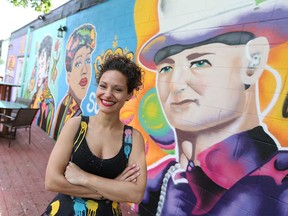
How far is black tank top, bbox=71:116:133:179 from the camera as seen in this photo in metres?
1.49

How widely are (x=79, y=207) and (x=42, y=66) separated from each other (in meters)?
8.22

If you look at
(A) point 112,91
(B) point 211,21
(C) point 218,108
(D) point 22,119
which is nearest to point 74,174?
(A) point 112,91

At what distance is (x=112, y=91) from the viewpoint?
1.56 meters

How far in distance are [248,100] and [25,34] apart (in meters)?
11.6

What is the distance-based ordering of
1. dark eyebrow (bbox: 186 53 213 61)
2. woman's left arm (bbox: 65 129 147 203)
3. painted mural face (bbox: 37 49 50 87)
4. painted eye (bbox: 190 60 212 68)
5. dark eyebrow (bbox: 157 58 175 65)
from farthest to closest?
painted mural face (bbox: 37 49 50 87) → dark eyebrow (bbox: 157 58 175 65) → dark eyebrow (bbox: 186 53 213 61) → painted eye (bbox: 190 60 212 68) → woman's left arm (bbox: 65 129 147 203)

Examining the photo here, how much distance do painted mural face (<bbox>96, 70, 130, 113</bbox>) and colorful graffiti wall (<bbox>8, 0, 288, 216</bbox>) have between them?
1231 mm

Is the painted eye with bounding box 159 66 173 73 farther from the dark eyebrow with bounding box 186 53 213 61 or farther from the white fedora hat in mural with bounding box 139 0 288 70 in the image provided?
the dark eyebrow with bounding box 186 53 213 61

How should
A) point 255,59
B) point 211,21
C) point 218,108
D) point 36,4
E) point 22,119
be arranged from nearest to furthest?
point 255,59
point 218,108
point 211,21
point 22,119
point 36,4

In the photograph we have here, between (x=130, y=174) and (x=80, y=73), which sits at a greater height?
(x=80, y=73)

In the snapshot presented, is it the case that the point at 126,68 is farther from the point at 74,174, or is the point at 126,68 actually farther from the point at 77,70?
the point at 77,70

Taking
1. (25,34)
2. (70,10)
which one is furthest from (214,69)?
(25,34)

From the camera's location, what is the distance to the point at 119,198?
1.50 meters

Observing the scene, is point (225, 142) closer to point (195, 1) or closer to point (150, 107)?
point (150, 107)

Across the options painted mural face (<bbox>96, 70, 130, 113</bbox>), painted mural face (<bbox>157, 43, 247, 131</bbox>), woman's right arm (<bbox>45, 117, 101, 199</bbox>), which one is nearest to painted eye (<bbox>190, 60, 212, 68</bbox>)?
painted mural face (<bbox>157, 43, 247, 131</bbox>)
